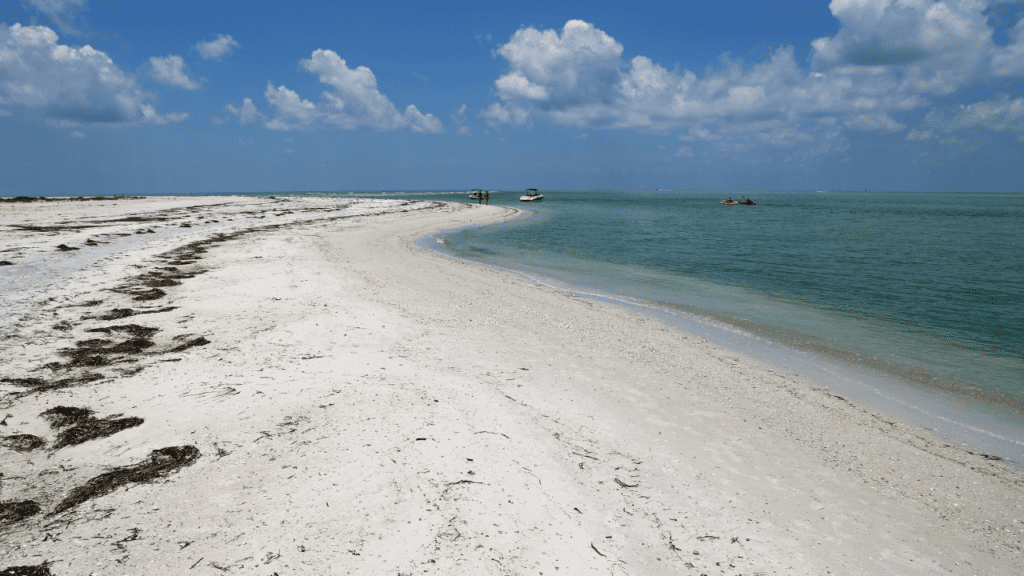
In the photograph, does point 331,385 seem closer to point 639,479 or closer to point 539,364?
point 539,364

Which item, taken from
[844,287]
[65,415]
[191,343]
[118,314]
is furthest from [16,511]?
[844,287]

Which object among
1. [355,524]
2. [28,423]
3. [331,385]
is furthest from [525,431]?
[28,423]

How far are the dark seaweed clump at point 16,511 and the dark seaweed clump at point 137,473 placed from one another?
0.17m

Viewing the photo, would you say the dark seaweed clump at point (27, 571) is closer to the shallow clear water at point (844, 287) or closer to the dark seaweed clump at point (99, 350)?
the dark seaweed clump at point (99, 350)

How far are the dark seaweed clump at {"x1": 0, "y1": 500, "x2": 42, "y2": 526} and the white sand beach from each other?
0.02 meters

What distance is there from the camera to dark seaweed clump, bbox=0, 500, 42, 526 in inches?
154

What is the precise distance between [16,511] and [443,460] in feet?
12.0

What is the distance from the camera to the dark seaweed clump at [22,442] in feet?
16.6

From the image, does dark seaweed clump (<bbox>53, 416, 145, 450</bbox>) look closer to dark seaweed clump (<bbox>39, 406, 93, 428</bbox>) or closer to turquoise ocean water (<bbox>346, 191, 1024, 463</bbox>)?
dark seaweed clump (<bbox>39, 406, 93, 428</bbox>)

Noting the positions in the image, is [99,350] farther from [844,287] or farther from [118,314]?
[844,287]

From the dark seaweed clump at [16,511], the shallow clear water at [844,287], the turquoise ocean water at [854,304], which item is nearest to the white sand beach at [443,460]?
the dark seaweed clump at [16,511]

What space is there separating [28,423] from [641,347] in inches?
382

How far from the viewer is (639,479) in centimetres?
517

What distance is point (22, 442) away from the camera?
16.9 ft
